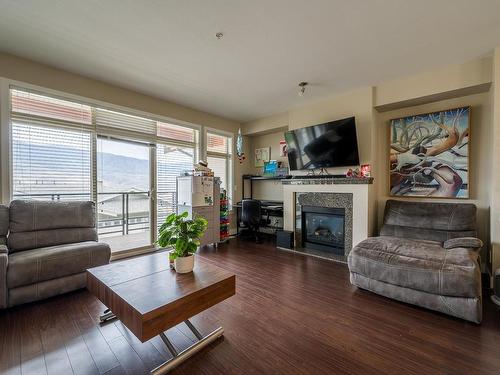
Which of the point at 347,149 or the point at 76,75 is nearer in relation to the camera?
the point at 76,75

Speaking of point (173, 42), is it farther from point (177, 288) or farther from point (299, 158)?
point (299, 158)

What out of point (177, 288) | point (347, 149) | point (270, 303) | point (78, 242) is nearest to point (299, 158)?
point (347, 149)

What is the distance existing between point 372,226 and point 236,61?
310cm

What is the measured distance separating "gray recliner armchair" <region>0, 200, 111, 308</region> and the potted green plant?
139 cm

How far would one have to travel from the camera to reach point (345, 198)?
374 cm

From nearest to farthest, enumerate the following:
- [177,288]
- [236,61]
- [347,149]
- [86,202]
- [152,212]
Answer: [177,288], [236,61], [86,202], [347,149], [152,212]

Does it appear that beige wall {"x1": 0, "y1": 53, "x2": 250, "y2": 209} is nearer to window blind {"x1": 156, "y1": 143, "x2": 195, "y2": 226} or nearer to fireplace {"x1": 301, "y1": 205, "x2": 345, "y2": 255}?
window blind {"x1": 156, "y1": 143, "x2": 195, "y2": 226}

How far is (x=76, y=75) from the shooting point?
3.18m

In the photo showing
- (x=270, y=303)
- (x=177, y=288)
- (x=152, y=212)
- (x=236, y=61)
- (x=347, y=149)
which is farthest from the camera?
(x=152, y=212)

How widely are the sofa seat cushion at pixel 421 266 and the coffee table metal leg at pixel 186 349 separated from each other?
168 cm

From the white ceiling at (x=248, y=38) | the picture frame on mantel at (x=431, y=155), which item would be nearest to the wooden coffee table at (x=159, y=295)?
the white ceiling at (x=248, y=38)

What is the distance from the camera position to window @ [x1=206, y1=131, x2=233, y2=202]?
504 cm

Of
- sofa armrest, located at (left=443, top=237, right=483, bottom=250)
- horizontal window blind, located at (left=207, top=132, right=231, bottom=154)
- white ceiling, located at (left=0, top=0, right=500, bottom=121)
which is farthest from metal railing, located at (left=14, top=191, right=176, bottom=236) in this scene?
sofa armrest, located at (left=443, top=237, right=483, bottom=250)

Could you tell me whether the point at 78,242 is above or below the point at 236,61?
below
